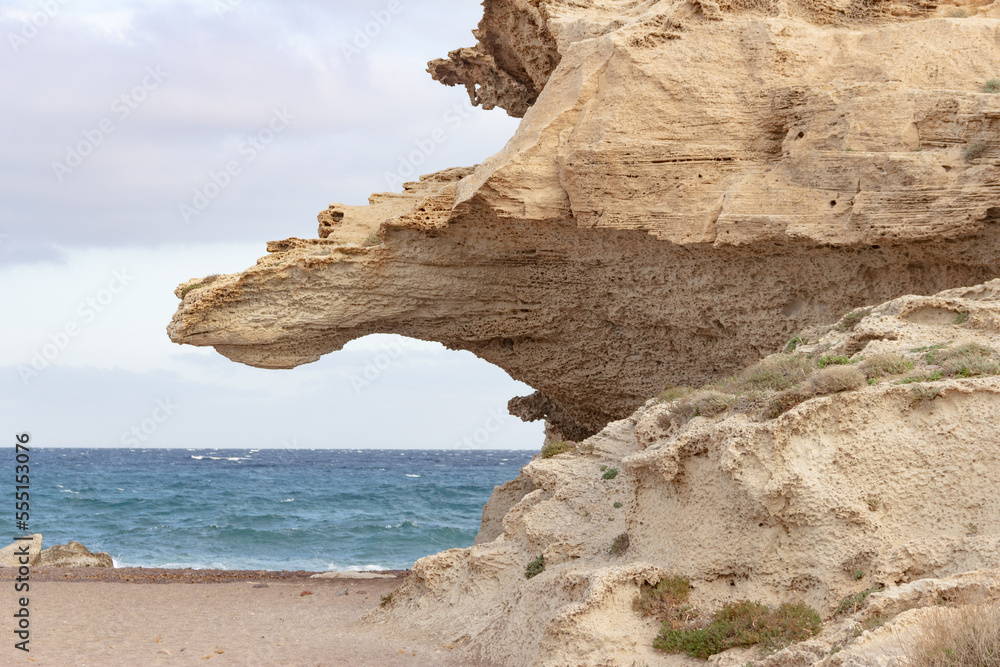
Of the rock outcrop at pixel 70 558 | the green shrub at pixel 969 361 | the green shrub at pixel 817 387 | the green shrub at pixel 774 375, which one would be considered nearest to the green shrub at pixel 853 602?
the green shrub at pixel 817 387

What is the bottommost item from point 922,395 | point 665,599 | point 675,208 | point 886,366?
point 665,599

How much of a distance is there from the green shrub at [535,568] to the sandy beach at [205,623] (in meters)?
1.40

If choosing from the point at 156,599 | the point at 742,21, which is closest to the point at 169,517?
the point at 156,599

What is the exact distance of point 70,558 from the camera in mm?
22156

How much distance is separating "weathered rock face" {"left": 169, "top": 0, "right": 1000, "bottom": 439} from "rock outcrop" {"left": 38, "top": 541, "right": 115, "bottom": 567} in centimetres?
854

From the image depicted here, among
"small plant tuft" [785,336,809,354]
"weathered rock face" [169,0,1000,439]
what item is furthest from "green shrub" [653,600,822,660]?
"weathered rock face" [169,0,1000,439]

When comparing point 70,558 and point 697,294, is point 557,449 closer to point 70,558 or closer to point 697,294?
point 697,294

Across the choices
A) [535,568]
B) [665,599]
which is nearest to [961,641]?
[665,599]

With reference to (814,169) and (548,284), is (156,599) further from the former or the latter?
(814,169)

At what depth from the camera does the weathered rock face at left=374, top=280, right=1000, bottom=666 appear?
809cm

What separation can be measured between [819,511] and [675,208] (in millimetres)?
7491

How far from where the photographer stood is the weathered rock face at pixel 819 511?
8086 millimetres

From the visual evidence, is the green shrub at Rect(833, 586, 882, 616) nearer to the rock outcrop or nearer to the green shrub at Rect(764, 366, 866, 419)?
the green shrub at Rect(764, 366, 866, 419)

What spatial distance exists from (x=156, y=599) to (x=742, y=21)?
14.6m
